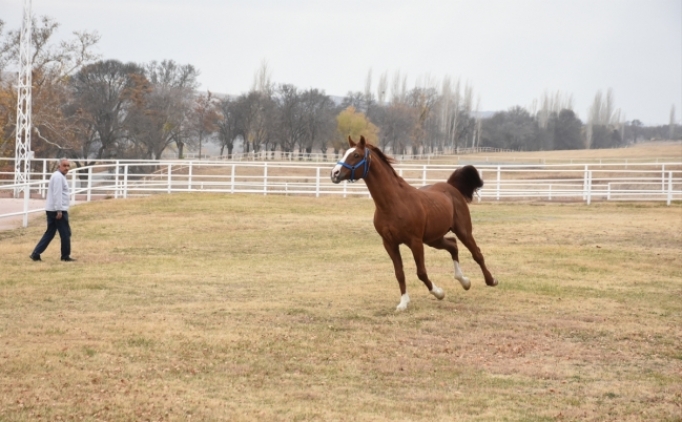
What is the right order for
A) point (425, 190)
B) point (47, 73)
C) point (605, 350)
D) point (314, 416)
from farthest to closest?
point (47, 73) → point (425, 190) → point (605, 350) → point (314, 416)

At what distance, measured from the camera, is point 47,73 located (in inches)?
2202

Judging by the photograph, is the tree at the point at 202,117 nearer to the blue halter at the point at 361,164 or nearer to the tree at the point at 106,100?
the tree at the point at 106,100

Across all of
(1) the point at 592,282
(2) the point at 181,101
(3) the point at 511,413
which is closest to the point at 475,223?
(1) the point at 592,282

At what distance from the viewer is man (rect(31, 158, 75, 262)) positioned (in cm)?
1549

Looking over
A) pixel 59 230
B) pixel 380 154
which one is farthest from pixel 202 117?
pixel 380 154

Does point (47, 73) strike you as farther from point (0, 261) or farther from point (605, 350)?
point (605, 350)

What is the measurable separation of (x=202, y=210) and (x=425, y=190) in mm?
13760

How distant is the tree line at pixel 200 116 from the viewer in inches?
2092

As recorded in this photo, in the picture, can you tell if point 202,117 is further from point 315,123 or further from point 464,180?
point 464,180

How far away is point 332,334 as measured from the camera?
9.25 meters

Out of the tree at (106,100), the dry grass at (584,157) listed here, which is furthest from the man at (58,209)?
the dry grass at (584,157)

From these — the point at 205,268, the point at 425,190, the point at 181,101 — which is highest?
the point at 181,101

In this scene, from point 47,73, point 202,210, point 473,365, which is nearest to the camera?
point 473,365

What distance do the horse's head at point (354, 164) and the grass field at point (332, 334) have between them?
1.65 m
